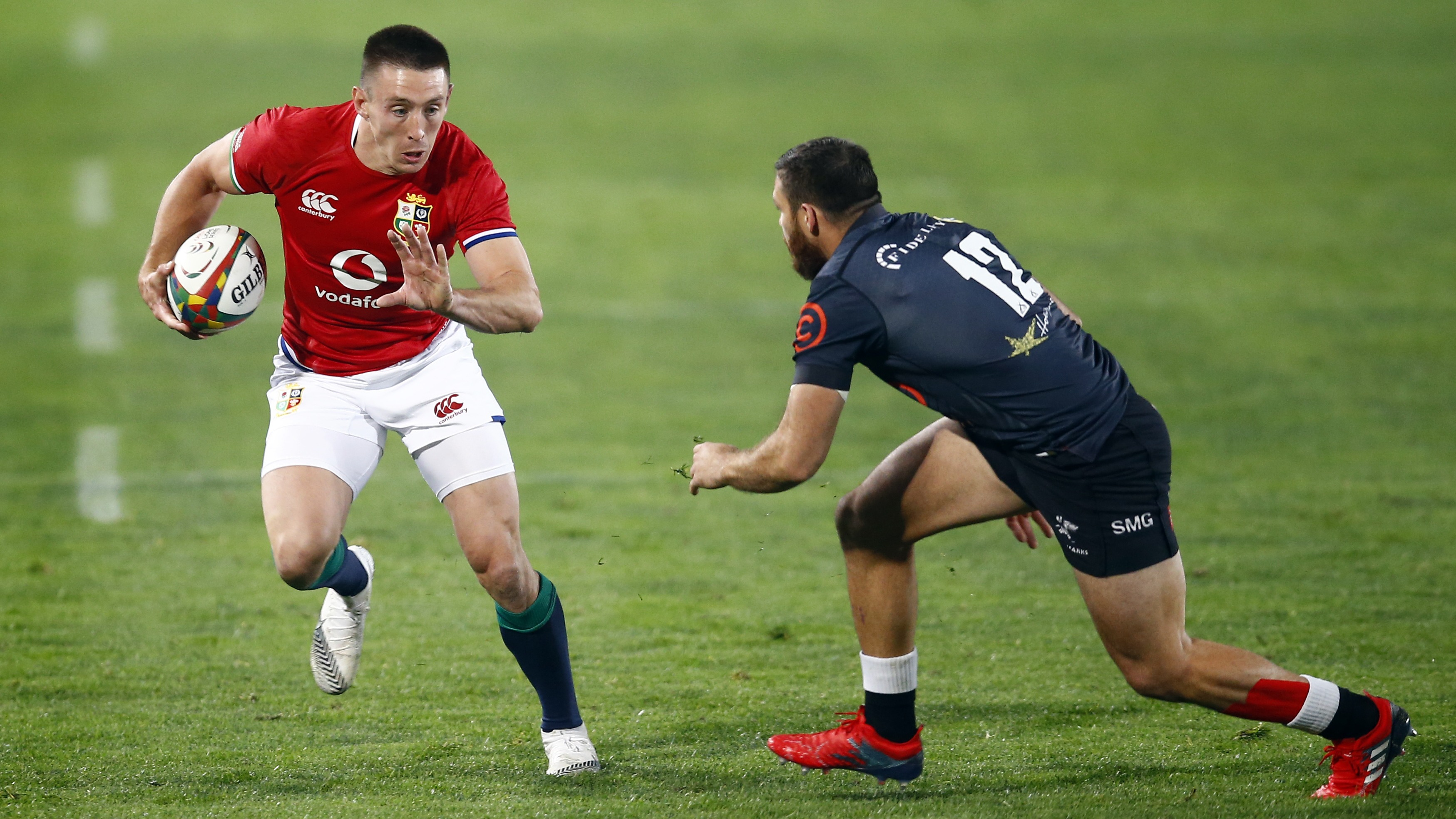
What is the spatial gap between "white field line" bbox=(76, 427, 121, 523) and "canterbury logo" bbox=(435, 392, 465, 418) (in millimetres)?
4854

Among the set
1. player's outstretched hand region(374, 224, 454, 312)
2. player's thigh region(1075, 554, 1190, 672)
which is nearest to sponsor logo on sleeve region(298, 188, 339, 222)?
player's outstretched hand region(374, 224, 454, 312)

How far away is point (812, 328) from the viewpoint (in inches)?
192

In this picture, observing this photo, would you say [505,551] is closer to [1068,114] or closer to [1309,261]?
[1309,261]

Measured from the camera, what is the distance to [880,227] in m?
5.04

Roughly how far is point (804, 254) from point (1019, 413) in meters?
0.89

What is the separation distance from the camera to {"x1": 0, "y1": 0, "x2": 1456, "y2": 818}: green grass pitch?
586 cm

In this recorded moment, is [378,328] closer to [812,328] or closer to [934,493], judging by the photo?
[812,328]

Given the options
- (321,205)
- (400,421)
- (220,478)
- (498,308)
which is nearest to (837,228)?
(498,308)

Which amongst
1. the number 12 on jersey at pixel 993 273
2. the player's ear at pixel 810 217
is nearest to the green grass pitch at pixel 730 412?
the number 12 on jersey at pixel 993 273

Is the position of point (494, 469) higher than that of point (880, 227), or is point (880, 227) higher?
point (880, 227)

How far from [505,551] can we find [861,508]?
4.17 ft

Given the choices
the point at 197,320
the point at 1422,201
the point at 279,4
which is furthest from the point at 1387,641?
the point at 279,4

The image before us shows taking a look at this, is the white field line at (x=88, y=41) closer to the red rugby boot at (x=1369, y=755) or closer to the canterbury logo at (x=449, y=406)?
the canterbury logo at (x=449, y=406)

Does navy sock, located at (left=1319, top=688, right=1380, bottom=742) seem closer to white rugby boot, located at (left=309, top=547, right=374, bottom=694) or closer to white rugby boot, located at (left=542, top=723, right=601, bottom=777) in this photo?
white rugby boot, located at (left=542, top=723, right=601, bottom=777)
